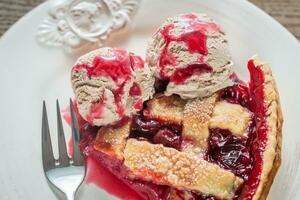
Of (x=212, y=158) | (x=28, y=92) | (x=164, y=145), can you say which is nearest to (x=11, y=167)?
(x=28, y=92)

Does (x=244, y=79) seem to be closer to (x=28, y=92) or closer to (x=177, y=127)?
(x=177, y=127)

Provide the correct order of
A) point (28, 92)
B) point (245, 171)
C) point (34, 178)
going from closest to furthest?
1. point (245, 171)
2. point (34, 178)
3. point (28, 92)

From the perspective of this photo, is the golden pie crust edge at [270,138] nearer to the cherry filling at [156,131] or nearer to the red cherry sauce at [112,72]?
the cherry filling at [156,131]

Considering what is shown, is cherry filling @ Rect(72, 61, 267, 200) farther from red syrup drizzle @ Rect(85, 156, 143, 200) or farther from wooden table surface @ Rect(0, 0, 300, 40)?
wooden table surface @ Rect(0, 0, 300, 40)

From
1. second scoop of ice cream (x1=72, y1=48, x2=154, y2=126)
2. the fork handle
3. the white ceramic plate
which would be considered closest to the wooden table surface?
the white ceramic plate

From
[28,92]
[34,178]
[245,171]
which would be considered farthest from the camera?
[28,92]

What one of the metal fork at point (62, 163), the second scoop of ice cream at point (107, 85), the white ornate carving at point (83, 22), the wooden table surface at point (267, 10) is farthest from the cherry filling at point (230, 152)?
the wooden table surface at point (267, 10)

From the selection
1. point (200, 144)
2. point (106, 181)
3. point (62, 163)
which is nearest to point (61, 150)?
point (62, 163)

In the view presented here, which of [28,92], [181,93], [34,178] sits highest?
[181,93]
